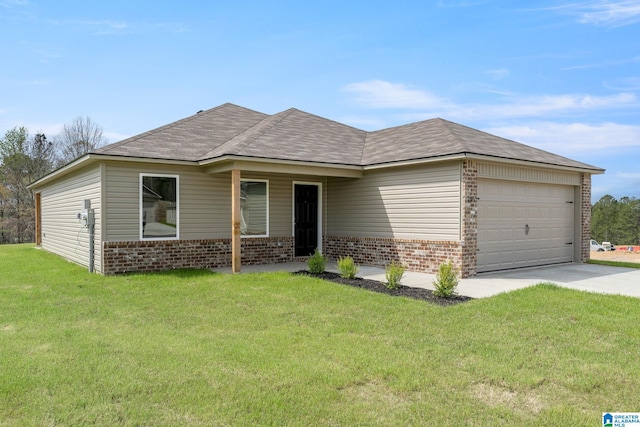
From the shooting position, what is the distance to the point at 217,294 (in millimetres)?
7793

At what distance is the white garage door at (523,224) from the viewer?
10.1 metres

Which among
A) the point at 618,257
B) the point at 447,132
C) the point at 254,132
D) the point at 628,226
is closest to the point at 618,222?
the point at 628,226

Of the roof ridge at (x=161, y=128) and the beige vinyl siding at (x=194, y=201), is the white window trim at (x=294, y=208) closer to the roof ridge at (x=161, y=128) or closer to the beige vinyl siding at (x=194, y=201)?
the beige vinyl siding at (x=194, y=201)

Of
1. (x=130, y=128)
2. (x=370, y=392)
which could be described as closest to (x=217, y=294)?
(x=370, y=392)

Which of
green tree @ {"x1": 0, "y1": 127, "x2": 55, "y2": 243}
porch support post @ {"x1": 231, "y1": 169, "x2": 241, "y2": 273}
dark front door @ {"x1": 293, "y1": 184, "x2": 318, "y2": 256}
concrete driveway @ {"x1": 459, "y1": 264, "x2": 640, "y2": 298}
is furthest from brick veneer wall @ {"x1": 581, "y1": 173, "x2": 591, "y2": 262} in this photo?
green tree @ {"x1": 0, "y1": 127, "x2": 55, "y2": 243}

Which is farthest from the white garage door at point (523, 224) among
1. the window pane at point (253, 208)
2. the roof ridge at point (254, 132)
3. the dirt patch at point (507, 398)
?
the dirt patch at point (507, 398)

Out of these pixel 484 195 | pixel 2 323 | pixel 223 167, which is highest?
pixel 223 167

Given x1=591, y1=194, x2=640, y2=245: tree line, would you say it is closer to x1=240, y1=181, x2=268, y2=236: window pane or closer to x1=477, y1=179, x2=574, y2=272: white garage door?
x1=477, y1=179, x2=574, y2=272: white garage door

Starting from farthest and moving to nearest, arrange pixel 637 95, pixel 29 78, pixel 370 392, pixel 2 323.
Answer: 1. pixel 29 78
2. pixel 637 95
3. pixel 2 323
4. pixel 370 392

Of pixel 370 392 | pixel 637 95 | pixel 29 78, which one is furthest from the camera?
pixel 29 78

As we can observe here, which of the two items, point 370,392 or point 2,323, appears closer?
point 370,392

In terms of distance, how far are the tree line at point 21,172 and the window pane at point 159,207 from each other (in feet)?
85.2

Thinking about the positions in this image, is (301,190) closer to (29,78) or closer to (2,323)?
(2,323)

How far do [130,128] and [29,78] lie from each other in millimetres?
10283
